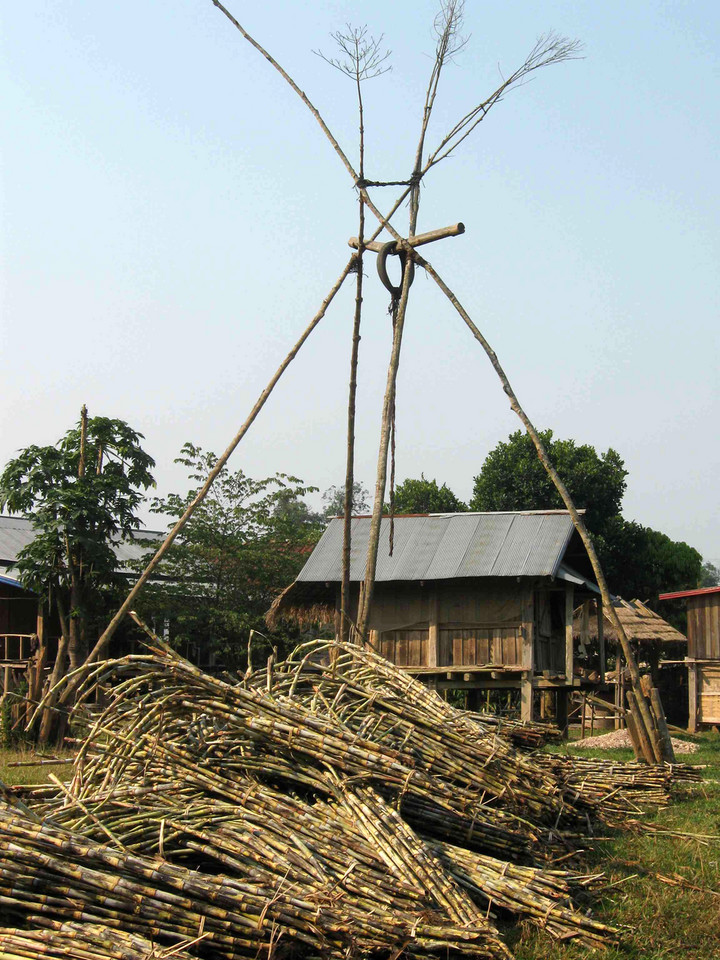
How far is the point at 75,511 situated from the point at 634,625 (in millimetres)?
9681

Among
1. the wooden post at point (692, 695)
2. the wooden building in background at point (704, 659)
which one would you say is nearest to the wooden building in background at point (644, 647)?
the wooden post at point (692, 695)

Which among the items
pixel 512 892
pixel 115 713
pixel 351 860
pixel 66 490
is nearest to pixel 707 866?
pixel 512 892

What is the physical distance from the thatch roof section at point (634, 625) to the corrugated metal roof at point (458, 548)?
11.2ft

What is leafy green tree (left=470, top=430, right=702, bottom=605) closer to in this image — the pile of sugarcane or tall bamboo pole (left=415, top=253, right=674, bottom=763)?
tall bamboo pole (left=415, top=253, right=674, bottom=763)

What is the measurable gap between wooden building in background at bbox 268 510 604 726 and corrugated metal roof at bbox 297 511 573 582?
14 millimetres

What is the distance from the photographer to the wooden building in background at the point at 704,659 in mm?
16641

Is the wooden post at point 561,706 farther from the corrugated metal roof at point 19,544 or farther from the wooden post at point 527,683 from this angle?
the corrugated metal roof at point 19,544

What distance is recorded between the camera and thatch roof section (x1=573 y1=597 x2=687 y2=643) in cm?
1727

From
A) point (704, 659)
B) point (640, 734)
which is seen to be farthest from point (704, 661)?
point (640, 734)

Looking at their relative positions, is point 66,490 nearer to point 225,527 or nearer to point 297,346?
point 225,527

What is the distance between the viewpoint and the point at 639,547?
22.6 metres

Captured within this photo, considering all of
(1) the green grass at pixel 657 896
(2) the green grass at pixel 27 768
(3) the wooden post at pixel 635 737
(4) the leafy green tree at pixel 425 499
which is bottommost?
(2) the green grass at pixel 27 768

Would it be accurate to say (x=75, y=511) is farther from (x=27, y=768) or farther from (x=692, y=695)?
(x=692, y=695)

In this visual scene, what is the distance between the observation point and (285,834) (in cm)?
385
